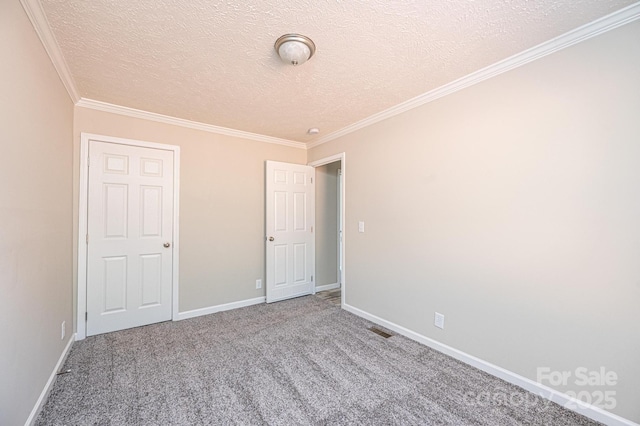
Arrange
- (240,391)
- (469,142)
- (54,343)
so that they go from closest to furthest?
(240,391)
(54,343)
(469,142)

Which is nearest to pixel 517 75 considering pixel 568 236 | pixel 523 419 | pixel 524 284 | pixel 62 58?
pixel 568 236

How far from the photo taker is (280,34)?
172 centimetres

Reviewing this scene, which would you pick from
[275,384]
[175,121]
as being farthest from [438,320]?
[175,121]

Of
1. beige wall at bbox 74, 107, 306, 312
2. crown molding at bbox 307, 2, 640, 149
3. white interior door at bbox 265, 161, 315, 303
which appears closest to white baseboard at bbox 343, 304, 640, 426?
white interior door at bbox 265, 161, 315, 303

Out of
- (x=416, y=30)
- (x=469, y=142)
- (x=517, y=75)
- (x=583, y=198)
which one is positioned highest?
(x=416, y=30)

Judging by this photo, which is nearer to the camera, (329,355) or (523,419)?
(523,419)

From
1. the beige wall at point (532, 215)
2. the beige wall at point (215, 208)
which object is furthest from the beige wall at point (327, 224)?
the beige wall at point (532, 215)

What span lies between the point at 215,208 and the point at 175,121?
1.13 m

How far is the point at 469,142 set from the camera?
228 cm

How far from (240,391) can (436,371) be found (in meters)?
1.52

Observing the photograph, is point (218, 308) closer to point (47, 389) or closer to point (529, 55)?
point (47, 389)

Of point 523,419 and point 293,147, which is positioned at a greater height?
point 293,147

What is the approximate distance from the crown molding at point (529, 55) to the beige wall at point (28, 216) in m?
2.81

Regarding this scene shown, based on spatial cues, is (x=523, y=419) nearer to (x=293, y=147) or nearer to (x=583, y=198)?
(x=583, y=198)
